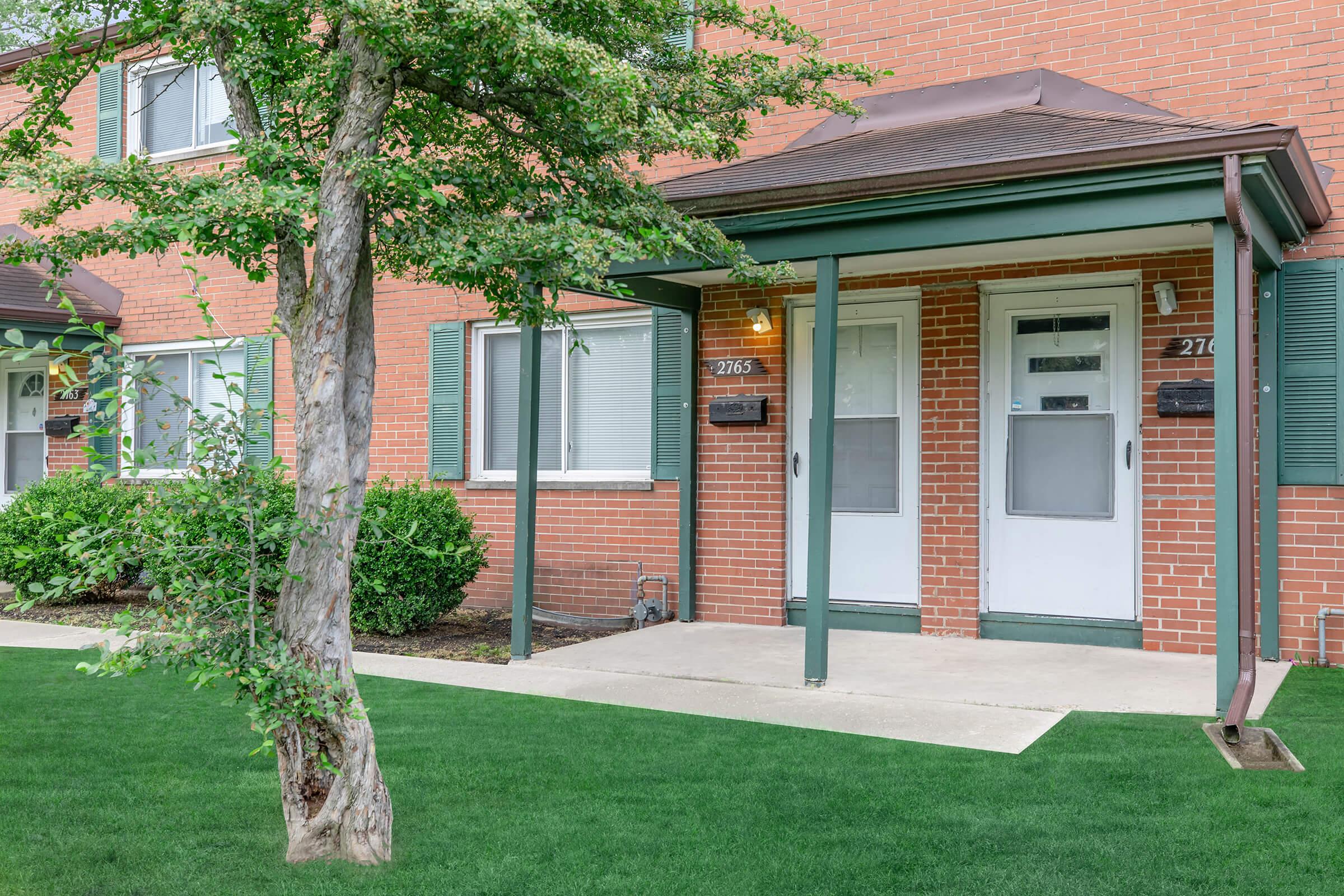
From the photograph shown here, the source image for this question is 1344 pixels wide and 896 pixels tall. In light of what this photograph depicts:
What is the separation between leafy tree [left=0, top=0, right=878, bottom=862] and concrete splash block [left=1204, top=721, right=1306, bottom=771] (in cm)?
303

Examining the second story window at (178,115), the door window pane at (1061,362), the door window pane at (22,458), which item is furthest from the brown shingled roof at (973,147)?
the door window pane at (22,458)

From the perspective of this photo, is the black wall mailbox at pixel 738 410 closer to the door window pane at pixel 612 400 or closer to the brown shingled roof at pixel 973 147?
the door window pane at pixel 612 400

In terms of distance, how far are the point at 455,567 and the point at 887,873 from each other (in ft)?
17.5

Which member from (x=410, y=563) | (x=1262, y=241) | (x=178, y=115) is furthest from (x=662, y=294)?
(x=178, y=115)

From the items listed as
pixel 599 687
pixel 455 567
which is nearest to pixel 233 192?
pixel 599 687

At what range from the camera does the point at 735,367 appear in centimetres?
863

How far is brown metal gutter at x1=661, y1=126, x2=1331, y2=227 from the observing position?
205 inches

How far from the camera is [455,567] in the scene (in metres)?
8.39

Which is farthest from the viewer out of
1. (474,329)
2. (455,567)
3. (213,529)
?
(474,329)

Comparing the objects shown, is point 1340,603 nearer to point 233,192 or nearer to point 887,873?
point 887,873

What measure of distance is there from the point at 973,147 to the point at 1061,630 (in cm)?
316

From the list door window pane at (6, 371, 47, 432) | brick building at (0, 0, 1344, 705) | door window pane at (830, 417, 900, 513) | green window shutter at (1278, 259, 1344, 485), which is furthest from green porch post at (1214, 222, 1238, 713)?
door window pane at (6, 371, 47, 432)

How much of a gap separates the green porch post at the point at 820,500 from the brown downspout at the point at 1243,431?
198cm

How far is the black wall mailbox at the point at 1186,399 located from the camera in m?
6.94
